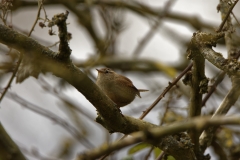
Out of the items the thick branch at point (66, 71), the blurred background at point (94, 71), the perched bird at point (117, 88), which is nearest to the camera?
the thick branch at point (66, 71)

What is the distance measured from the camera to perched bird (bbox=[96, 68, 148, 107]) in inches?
111

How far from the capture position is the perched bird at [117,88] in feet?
9.22

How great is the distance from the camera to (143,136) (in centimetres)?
120

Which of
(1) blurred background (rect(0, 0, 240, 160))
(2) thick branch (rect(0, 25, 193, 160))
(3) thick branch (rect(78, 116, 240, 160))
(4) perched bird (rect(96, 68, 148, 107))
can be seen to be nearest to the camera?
(3) thick branch (rect(78, 116, 240, 160))

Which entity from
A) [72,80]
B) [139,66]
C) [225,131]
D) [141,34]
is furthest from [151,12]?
[72,80]

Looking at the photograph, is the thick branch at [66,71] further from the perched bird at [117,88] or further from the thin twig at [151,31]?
the thin twig at [151,31]

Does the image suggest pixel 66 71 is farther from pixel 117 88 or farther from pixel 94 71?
pixel 94 71

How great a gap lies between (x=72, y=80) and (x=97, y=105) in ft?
0.63

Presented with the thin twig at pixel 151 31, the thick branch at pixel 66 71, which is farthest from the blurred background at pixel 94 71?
the thick branch at pixel 66 71

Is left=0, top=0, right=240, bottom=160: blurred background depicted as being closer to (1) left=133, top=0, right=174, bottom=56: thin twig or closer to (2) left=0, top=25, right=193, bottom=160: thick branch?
(1) left=133, top=0, right=174, bottom=56: thin twig

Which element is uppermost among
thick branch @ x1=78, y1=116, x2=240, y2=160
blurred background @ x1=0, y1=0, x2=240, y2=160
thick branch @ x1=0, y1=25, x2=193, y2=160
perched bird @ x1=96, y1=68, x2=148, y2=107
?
blurred background @ x1=0, y1=0, x2=240, y2=160

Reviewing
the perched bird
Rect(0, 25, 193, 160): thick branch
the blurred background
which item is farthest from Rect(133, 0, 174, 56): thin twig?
Rect(0, 25, 193, 160): thick branch

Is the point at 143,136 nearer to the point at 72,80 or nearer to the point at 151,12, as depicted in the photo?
the point at 72,80

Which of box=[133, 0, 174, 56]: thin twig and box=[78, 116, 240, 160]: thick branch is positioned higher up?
box=[133, 0, 174, 56]: thin twig
